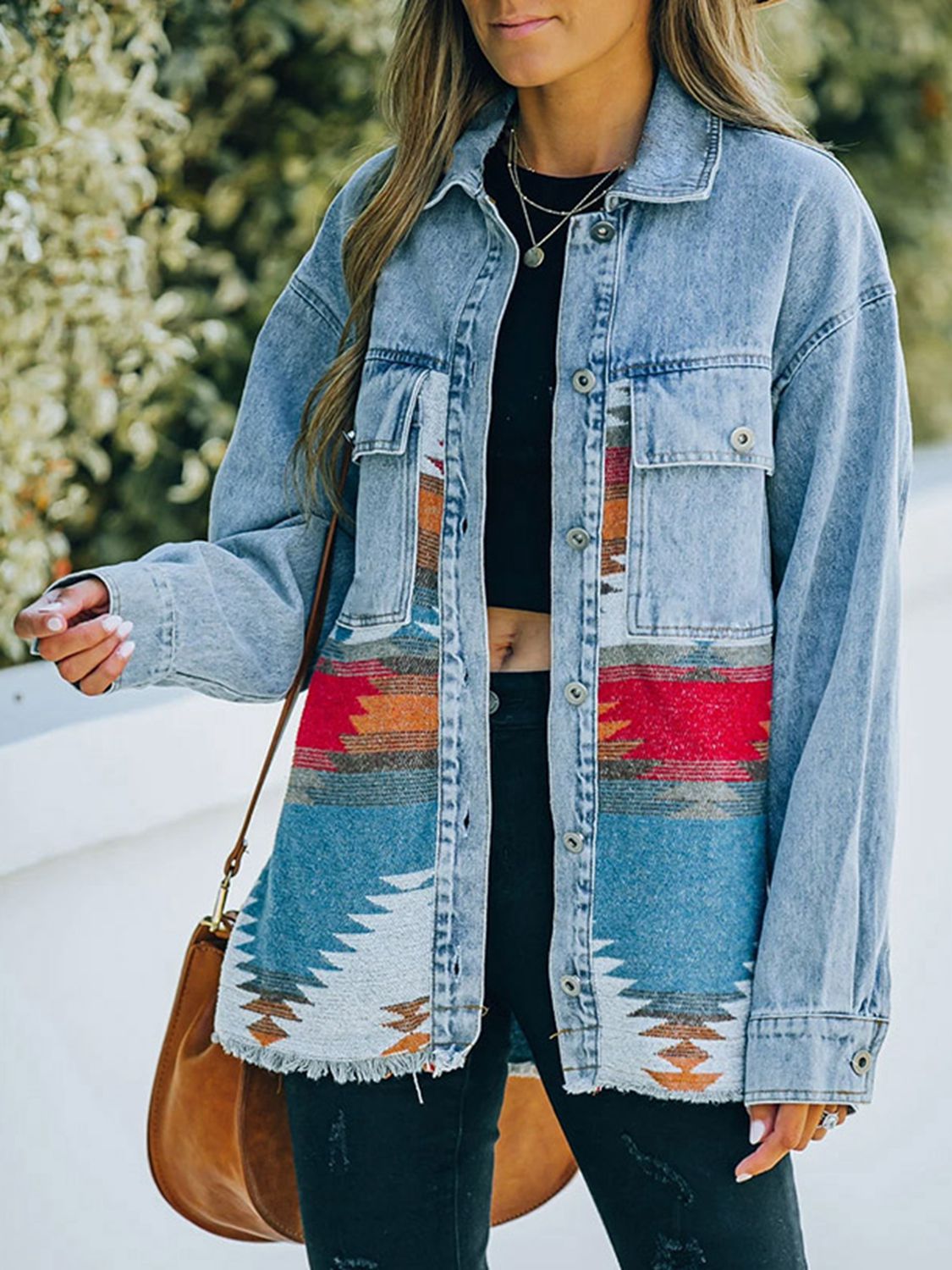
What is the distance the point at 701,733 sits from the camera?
161 centimetres

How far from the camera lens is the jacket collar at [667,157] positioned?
164 cm

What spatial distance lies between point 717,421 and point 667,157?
0.86 ft

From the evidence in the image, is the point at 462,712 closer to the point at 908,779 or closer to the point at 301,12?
the point at 908,779

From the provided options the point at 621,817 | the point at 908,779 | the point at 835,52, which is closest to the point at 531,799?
the point at 621,817

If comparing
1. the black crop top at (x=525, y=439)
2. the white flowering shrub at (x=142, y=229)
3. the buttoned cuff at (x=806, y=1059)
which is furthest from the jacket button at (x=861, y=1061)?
the white flowering shrub at (x=142, y=229)

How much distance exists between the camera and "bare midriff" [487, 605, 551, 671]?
171cm

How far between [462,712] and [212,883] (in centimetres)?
98

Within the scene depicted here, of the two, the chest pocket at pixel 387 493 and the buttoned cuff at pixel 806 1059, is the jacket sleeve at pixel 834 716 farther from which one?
the chest pocket at pixel 387 493

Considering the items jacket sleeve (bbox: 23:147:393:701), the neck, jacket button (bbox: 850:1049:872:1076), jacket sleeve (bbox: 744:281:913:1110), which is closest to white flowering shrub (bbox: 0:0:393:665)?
jacket sleeve (bbox: 23:147:393:701)

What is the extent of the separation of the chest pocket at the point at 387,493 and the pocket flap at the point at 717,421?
0.25 m

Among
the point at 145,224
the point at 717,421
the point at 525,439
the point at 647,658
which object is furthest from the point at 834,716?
the point at 145,224

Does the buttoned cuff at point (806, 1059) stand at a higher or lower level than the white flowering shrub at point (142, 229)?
lower

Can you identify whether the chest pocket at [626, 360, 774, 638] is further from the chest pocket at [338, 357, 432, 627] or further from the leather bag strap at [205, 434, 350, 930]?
the leather bag strap at [205, 434, 350, 930]

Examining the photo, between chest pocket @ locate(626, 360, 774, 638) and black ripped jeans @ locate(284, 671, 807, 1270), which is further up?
chest pocket @ locate(626, 360, 774, 638)
